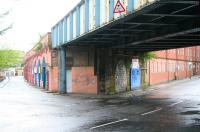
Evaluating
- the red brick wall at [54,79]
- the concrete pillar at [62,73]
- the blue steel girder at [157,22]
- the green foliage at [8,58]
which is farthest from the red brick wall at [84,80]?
the green foliage at [8,58]

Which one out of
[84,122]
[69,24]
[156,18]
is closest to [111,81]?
[69,24]

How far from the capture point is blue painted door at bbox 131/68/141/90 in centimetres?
4453

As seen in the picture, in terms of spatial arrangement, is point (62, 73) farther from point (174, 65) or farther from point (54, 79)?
→ point (174, 65)

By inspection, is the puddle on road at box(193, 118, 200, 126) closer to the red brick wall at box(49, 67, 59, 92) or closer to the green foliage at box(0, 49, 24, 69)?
the red brick wall at box(49, 67, 59, 92)

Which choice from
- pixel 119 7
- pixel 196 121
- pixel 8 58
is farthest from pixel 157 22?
pixel 8 58

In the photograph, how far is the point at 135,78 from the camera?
4538 cm

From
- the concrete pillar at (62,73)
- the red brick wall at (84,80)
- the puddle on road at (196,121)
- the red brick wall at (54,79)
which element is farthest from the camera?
the red brick wall at (54,79)

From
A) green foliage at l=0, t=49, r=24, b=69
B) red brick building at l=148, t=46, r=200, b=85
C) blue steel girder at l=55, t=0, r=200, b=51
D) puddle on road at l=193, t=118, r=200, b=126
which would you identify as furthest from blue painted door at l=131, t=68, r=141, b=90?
green foliage at l=0, t=49, r=24, b=69

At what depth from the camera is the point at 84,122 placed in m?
18.1

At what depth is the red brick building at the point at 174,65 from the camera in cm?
5316

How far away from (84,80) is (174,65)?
2574 cm

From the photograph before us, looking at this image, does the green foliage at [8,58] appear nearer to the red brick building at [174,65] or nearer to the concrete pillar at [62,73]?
the red brick building at [174,65]

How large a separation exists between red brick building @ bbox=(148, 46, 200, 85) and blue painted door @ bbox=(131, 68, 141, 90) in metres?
4.31

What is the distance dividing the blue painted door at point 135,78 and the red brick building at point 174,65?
4.31 meters
